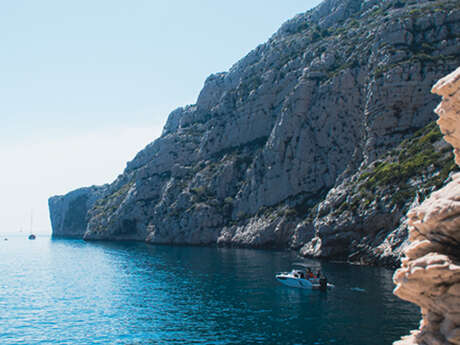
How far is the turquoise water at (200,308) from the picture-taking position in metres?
36.1

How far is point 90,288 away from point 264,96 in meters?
108

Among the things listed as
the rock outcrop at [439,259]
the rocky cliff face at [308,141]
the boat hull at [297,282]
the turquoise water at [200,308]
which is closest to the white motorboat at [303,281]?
the boat hull at [297,282]

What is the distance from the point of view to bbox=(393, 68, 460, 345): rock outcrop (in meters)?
14.1

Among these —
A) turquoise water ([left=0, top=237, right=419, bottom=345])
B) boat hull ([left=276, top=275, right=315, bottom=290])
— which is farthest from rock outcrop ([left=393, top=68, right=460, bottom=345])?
boat hull ([left=276, top=275, right=315, bottom=290])

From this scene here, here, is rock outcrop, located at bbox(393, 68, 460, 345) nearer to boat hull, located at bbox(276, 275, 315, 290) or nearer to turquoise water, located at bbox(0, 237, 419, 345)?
turquoise water, located at bbox(0, 237, 419, 345)

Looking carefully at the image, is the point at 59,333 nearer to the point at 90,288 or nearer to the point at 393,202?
the point at 90,288

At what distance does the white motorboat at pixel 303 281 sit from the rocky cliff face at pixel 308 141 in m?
19.5

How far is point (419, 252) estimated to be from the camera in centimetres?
1609

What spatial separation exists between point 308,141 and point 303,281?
7283 cm

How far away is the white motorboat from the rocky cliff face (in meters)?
19.5

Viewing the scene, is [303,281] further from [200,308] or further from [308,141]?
[308,141]

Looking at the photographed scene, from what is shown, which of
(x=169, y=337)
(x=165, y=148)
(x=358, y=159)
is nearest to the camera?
(x=169, y=337)

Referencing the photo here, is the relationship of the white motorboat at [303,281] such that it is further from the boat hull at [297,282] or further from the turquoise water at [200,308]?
the turquoise water at [200,308]

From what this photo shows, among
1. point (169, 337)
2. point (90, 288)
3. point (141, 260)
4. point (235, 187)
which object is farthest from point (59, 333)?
point (235, 187)
